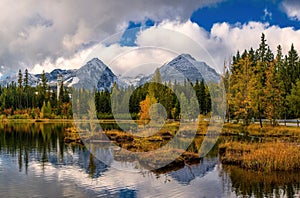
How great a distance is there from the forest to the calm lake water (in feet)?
87.7

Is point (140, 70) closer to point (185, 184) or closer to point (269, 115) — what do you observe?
point (185, 184)

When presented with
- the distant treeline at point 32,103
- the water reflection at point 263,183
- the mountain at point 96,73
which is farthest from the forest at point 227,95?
the water reflection at point 263,183

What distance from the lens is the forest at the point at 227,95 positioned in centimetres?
5312

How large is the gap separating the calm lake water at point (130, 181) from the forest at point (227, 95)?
1053 inches

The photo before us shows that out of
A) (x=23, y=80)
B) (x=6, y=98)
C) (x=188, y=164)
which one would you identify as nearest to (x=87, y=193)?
(x=188, y=164)

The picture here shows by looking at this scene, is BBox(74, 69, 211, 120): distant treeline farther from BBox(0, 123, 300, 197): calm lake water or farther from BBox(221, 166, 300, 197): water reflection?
BBox(221, 166, 300, 197): water reflection

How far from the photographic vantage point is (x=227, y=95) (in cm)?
5619

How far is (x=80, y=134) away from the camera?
159 ft

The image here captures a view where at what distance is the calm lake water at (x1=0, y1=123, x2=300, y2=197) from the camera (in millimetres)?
18938

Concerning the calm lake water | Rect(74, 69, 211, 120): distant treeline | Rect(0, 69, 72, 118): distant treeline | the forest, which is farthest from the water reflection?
Rect(0, 69, 72, 118): distant treeline

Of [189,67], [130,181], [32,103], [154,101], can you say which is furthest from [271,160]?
[32,103]

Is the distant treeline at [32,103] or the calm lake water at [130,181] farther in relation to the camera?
the distant treeline at [32,103]

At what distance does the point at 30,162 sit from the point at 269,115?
36246 millimetres

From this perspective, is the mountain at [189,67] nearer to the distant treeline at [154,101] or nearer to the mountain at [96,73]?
the distant treeline at [154,101]
